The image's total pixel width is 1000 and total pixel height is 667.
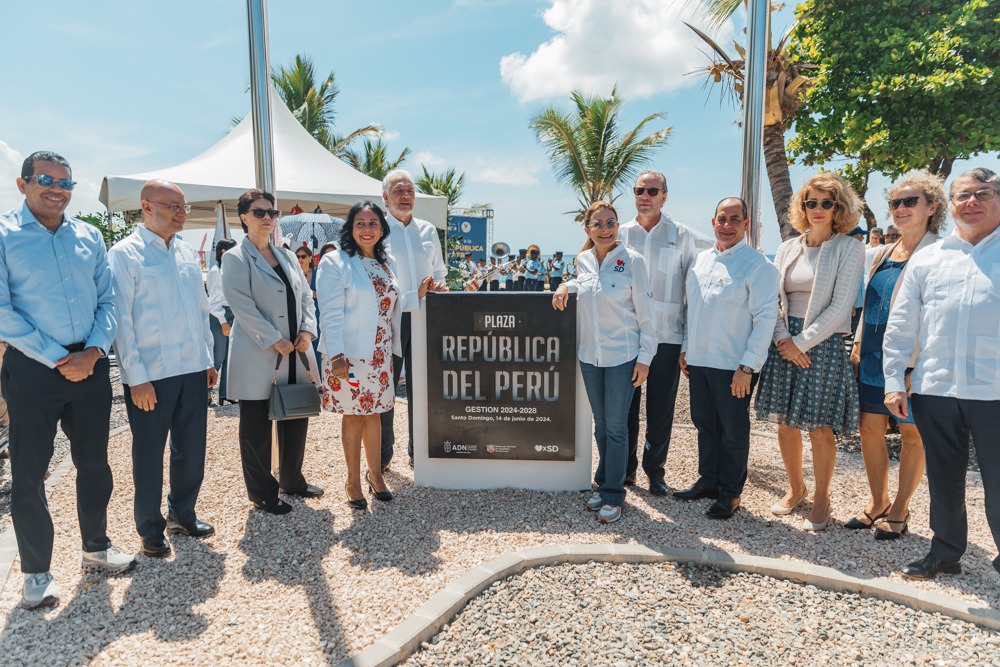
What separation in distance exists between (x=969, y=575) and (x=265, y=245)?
4.62 meters

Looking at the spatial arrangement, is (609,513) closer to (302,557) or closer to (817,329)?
(817,329)

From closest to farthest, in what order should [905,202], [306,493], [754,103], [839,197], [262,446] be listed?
1. [905,202]
2. [839,197]
3. [262,446]
4. [306,493]
5. [754,103]

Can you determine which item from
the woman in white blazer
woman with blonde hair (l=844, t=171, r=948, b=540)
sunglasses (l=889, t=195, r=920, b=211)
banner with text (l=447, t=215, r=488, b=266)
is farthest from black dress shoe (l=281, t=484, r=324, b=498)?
banner with text (l=447, t=215, r=488, b=266)

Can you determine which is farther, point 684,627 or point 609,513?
point 609,513

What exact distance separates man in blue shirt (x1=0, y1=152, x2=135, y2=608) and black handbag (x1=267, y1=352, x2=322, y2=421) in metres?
0.97

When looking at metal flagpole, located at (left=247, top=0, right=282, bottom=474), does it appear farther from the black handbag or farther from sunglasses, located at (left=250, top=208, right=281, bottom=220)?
the black handbag

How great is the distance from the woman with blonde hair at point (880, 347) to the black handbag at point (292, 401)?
3.48 meters

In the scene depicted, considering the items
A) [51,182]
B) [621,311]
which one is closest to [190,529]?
[51,182]

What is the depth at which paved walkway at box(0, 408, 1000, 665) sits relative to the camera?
276 centimetres

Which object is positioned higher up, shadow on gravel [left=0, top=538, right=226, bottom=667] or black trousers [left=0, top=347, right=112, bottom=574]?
black trousers [left=0, top=347, right=112, bottom=574]

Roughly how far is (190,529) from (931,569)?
14.2 feet

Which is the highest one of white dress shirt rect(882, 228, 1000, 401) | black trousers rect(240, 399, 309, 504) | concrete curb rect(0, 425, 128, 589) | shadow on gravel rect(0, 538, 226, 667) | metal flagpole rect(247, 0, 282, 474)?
metal flagpole rect(247, 0, 282, 474)

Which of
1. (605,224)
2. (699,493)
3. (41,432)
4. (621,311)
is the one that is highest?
(605,224)

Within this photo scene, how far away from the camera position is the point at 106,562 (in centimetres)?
335
